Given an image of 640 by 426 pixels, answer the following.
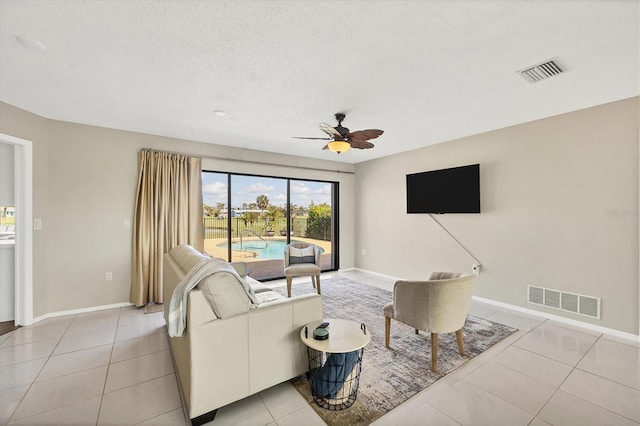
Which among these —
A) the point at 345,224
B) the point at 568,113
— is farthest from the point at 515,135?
the point at 345,224

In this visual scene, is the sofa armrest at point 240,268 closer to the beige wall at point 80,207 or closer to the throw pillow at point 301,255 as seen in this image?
the throw pillow at point 301,255

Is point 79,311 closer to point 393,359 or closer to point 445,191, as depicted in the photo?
point 393,359

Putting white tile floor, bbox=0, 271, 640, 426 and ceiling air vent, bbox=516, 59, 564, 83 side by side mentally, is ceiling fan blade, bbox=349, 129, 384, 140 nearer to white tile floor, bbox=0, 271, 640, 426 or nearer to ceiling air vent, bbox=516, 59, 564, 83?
ceiling air vent, bbox=516, 59, 564, 83

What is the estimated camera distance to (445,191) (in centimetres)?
442

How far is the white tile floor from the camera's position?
5.93 feet

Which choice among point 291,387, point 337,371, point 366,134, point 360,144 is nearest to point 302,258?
point 360,144

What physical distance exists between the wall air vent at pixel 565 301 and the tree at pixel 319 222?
3.82m

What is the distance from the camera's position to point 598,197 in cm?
311

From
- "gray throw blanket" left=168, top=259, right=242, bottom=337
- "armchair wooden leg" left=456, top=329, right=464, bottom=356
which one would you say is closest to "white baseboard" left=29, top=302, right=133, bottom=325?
"gray throw blanket" left=168, top=259, right=242, bottom=337

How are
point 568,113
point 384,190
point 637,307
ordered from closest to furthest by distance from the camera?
point 637,307, point 568,113, point 384,190

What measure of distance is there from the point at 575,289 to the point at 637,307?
19.5 inches

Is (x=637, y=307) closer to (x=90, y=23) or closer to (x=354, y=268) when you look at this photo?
(x=354, y=268)

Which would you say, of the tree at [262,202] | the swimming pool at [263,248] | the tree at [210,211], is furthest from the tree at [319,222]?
the tree at [210,211]

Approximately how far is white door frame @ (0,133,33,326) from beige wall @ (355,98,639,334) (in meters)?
5.10
